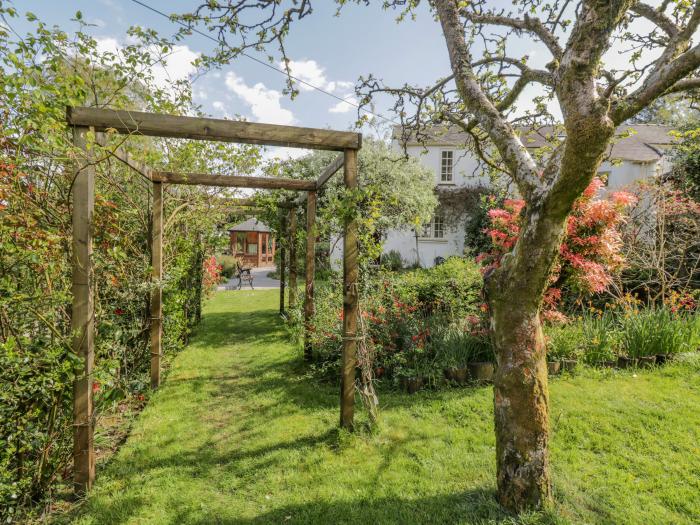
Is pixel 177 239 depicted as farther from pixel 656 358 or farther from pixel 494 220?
pixel 656 358

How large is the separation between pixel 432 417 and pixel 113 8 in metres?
5.77

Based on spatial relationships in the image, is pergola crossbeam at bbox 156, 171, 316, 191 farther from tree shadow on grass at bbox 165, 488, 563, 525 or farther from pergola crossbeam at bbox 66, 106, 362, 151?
tree shadow on grass at bbox 165, 488, 563, 525

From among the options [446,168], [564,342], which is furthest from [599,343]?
[446,168]

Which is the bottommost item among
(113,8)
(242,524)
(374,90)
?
(242,524)

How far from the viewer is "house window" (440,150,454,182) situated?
1967cm

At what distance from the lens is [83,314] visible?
2.73 m

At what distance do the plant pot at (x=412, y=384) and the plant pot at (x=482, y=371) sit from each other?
2.61 feet

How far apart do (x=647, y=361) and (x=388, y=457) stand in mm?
4525

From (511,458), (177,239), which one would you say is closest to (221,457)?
(511,458)

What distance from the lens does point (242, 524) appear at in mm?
2545

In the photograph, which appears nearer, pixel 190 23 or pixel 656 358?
pixel 190 23

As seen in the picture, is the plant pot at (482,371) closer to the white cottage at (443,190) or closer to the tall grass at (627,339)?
the tall grass at (627,339)

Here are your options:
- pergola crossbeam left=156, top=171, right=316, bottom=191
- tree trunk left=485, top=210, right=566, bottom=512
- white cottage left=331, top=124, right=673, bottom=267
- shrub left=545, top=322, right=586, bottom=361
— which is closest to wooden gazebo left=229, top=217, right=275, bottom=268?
white cottage left=331, top=124, right=673, bottom=267

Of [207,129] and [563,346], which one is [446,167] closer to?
[563,346]
